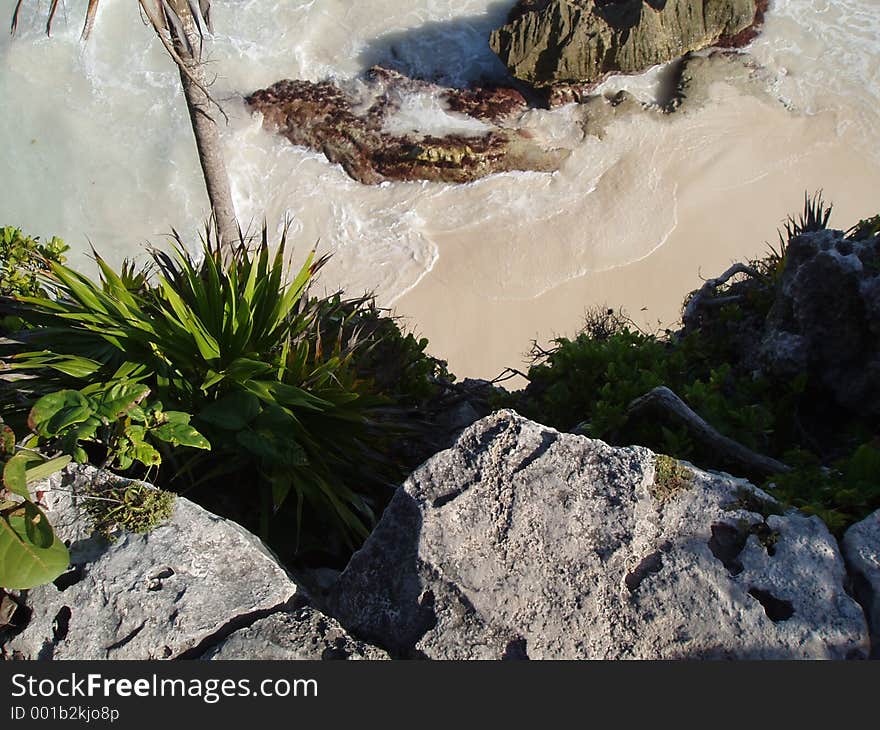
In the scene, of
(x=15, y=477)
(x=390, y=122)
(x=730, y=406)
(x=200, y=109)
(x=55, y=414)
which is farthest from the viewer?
(x=390, y=122)

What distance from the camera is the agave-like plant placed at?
12.7 ft

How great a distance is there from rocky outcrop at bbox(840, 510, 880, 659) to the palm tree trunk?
14.3ft

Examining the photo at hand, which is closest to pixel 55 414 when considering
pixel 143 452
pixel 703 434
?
pixel 143 452

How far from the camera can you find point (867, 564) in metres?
2.75

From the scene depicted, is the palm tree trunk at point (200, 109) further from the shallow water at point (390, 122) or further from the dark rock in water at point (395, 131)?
the dark rock in water at point (395, 131)

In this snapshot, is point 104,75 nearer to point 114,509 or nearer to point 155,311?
point 155,311

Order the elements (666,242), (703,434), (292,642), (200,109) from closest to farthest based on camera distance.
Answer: (292,642) < (703,434) < (200,109) < (666,242)

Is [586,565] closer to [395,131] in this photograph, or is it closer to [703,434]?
[703,434]

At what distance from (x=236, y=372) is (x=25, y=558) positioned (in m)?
1.52

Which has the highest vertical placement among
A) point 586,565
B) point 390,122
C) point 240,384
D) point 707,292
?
point 390,122

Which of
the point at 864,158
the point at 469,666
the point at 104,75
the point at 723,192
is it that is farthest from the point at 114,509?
the point at 104,75

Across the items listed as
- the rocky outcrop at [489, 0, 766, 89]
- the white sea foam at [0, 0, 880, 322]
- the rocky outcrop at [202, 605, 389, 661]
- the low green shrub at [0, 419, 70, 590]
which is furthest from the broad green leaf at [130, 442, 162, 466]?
the rocky outcrop at [489, 0, 766, 89]

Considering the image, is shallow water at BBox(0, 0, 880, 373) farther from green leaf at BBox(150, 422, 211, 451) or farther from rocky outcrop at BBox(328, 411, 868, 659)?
rocky outcrop at BBox(328, 411, 868, 659)

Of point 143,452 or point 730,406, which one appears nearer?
point 143,452
